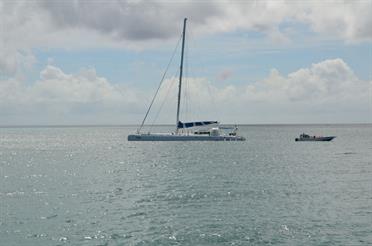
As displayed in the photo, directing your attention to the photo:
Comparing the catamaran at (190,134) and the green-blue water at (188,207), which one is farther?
the catamaran at (190,134)

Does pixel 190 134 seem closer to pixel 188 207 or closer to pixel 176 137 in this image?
pixel 176 137

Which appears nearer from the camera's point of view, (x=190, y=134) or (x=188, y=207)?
(x=188, y=207)

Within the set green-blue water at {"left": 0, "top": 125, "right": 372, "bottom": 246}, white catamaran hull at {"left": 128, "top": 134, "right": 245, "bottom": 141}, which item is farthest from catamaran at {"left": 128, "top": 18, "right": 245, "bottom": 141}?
green-blue water at {"left": 0, "top": 125, "right": 372, "bottom": 246}

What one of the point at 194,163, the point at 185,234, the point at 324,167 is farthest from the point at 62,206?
the point at 324,167

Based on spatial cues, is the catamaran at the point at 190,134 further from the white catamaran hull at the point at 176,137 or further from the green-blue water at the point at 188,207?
the green-blue water at the point at 188,207

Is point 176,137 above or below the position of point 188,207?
above

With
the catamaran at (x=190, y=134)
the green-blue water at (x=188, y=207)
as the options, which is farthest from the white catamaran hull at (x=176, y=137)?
the green-blue water at (x=188, y=207)

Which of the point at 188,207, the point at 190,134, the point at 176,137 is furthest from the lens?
the point at 190,134

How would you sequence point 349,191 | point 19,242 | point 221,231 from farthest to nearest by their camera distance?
1. point 349,191
2. point 221,231
3. point 19,242

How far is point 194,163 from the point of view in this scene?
83.2m

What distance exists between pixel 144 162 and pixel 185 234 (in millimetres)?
57383

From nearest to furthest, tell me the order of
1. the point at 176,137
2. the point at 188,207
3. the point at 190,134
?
the point at 188,207, the point at 176,137, the point at 190,134

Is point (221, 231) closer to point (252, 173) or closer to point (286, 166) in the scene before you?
point (252, 173)

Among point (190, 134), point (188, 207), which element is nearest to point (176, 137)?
point (190, 134)
